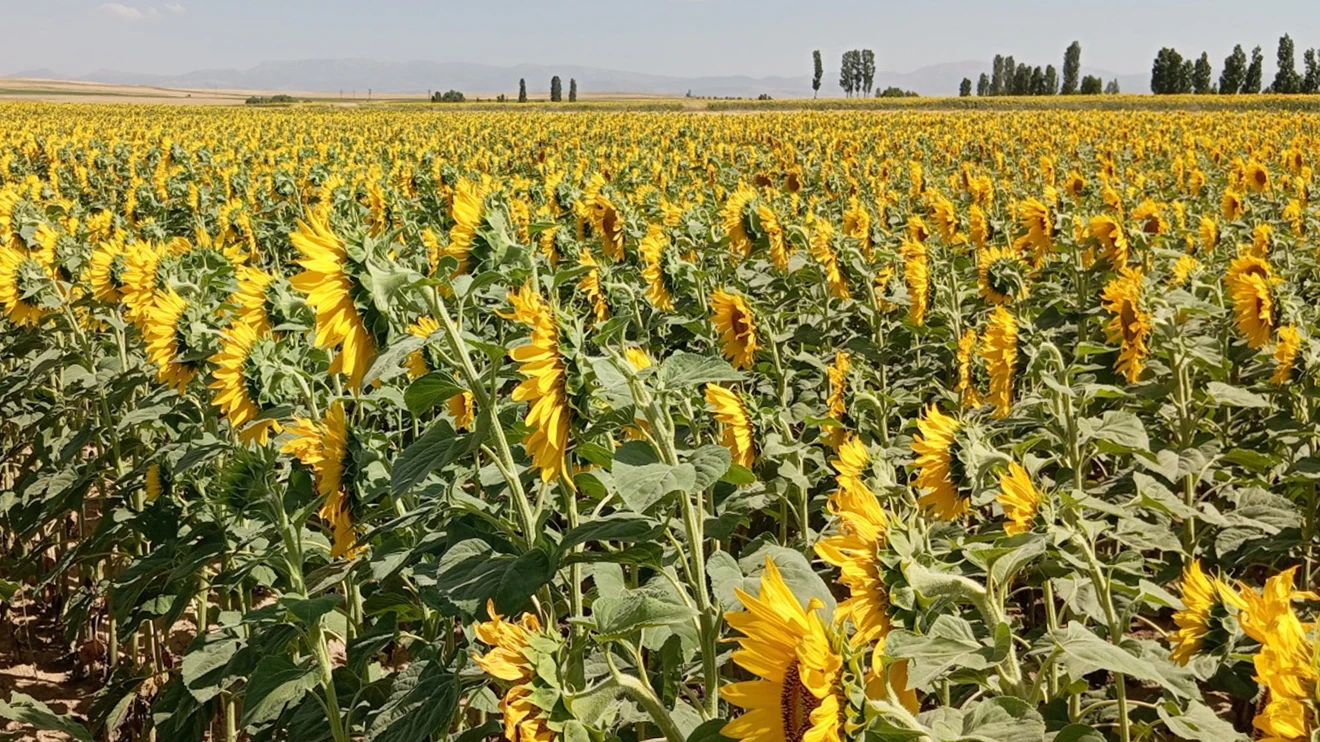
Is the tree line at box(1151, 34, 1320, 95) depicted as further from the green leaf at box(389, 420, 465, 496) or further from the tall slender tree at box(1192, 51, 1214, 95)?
the green leaf at box(389, 420, 465, 496)

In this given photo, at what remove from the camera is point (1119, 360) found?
11.9 ft

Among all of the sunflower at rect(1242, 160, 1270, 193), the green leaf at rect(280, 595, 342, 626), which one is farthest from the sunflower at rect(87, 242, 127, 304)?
the sunflower at rect(1242, 160, 1270, 193)

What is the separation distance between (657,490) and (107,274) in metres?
3.14

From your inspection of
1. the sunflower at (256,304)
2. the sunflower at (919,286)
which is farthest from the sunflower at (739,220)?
the sunflower at (256,304)

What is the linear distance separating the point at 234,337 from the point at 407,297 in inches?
37.6

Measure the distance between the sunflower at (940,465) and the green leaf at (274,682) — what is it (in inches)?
53.8

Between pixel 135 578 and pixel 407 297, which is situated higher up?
pixel 407 297

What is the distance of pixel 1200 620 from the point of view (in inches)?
65.7

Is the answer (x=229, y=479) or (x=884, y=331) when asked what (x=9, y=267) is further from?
(x=884, y=331)

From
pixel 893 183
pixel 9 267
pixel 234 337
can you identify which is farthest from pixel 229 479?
pixel 893 183

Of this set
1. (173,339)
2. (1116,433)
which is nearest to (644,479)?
(1116,433)

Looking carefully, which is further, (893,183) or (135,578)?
(893,183)

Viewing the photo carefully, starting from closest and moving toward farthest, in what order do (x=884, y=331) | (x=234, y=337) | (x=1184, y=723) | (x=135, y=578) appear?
(x=1184, y=723), (x=234, y=337), (x=135, y=578), (x=884, y=331)

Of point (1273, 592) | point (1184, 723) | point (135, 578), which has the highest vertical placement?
point (1273, 592)
